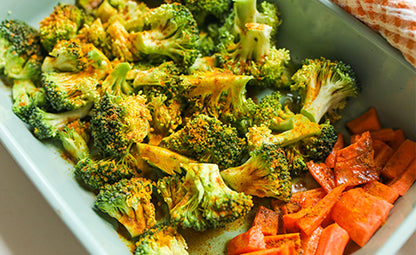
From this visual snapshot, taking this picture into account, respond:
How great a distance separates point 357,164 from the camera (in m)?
1.78

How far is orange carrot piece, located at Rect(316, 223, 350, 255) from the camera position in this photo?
1492 mm

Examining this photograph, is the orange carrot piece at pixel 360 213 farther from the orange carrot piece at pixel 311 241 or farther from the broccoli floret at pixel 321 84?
the broccoli floret at pixel 321 84

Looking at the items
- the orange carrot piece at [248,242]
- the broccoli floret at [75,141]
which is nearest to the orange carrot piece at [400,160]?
the orange carrot piece at [248,242]

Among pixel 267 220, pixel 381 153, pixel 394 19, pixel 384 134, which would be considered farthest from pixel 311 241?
pixel 394 19

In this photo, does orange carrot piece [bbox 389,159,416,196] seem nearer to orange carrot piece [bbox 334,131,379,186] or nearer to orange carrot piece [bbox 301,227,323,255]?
orange carrot piece [bbox 334,131,379,186]

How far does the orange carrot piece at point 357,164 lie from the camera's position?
5.74 feet

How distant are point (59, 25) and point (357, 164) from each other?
5.92 feet

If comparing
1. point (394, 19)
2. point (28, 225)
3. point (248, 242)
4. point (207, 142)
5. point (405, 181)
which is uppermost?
point (394, 19)

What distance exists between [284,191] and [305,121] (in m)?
0.43

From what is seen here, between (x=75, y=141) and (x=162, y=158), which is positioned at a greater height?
(x=162, y=158)

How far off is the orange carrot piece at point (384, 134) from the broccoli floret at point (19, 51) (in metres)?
1.95

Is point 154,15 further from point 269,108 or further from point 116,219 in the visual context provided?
point 116,219

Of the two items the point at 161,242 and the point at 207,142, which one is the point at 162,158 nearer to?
the point at 207,142

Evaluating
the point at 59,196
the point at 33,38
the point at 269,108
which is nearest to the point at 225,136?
the point at 269,108
